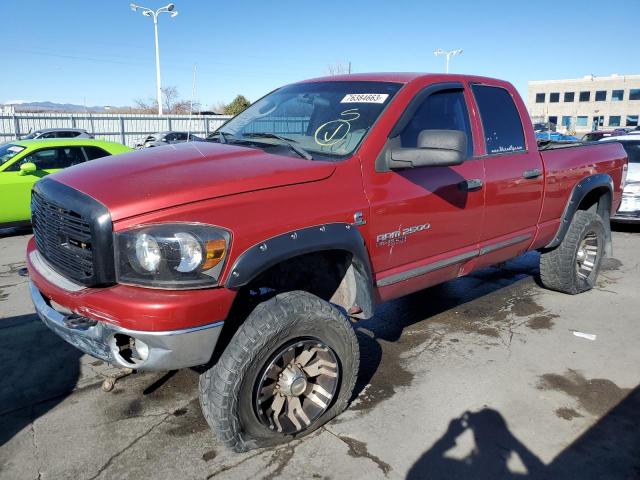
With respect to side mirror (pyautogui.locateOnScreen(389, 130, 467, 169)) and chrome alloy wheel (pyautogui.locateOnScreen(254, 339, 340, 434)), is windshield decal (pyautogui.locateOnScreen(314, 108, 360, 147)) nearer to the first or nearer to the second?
side mirror (pyautogui.locateOnScreen(389, 130, 467, 169))

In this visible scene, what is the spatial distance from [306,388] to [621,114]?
84.8 m

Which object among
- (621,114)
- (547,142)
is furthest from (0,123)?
(621,114)

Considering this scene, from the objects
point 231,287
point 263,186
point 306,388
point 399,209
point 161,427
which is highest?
point 263,186

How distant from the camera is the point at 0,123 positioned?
2189 centimetres

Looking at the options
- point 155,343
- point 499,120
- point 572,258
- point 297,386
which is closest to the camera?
point 155,343

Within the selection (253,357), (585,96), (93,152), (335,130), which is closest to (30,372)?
(253,357)

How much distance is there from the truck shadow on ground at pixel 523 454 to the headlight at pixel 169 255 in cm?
151

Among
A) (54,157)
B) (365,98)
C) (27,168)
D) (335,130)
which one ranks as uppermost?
(365,98)

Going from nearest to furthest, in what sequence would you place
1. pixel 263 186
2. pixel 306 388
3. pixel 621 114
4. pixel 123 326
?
1. pixel 123 326
2. pixel 263 186
3. pixel 306 388
4. pixel 621 114

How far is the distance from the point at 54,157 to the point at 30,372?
628 centimetres

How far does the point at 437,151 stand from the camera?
3025 millimetres

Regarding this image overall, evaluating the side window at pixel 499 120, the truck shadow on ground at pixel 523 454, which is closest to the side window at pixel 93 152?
the side window at pixel 499 120

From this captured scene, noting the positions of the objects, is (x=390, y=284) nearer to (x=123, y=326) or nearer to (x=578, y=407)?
(x=578, y=407)

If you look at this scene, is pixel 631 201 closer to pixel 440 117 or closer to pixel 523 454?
pixel 440 117
